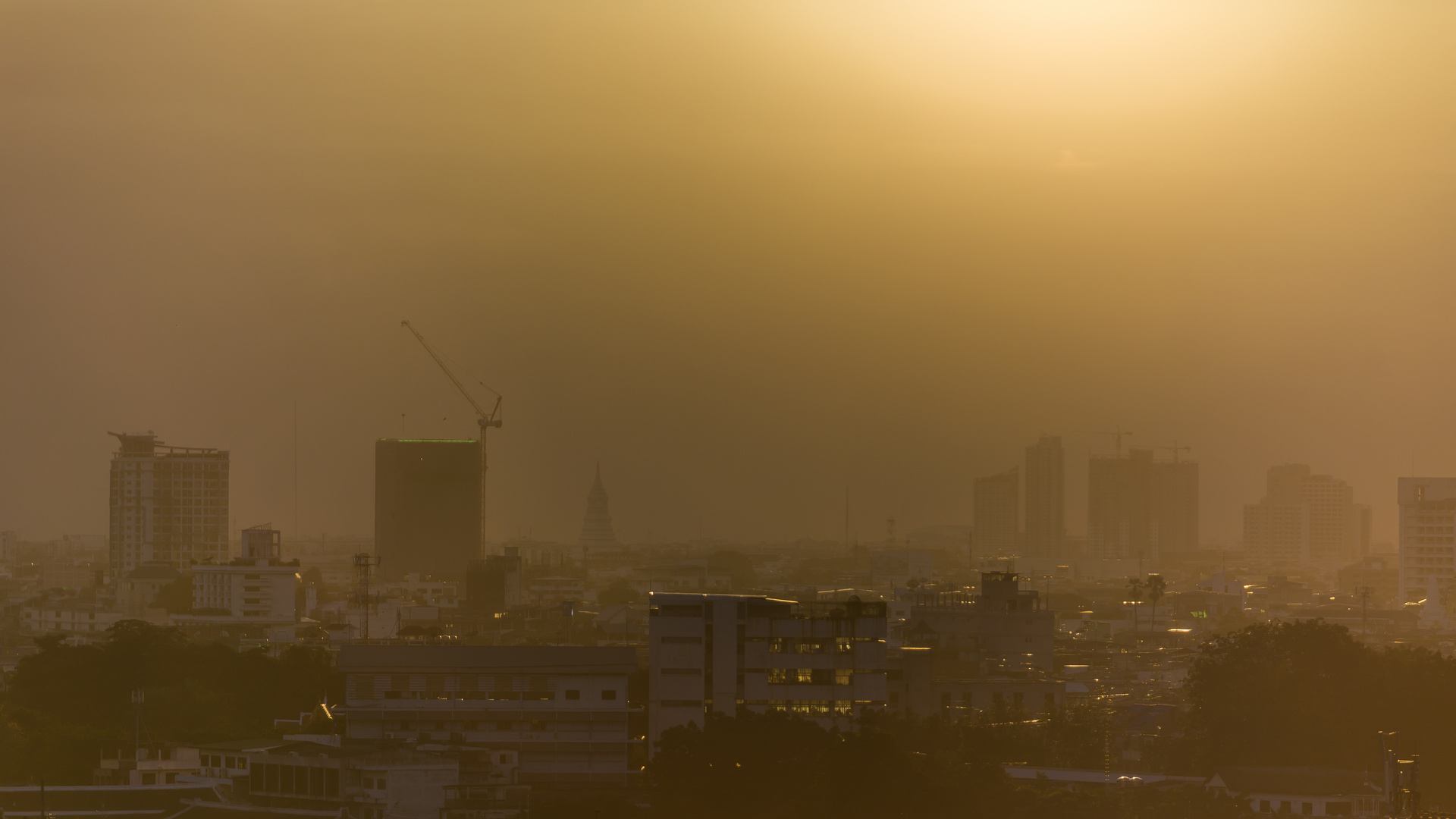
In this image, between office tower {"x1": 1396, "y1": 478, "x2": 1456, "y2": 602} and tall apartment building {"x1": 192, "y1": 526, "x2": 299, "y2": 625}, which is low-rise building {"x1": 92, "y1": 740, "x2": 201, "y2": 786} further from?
office tower {"x1": 1396, "y1": 478, "x2": 1456, "y2": 602}

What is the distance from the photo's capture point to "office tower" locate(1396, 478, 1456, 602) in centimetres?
10550

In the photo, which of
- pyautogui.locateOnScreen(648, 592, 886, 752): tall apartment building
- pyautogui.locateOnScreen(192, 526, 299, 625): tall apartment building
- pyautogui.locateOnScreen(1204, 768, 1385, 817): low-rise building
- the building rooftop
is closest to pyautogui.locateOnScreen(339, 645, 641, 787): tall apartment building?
the building rooftop

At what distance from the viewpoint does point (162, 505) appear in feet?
422

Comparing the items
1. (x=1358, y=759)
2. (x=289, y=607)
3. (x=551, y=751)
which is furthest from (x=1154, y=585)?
(x=551, y=751)

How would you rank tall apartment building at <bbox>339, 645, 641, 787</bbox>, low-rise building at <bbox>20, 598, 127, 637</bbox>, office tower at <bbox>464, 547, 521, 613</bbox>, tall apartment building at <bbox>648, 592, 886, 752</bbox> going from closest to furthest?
tall apartment building at <bbox>339, 645, 641, 787</bbox> < tall apartment building at <bbox>648, 592, 886, 752</bbox> < low-rise building at <bbox>20, 598, 127, 637</bbox> < office tower at <bbox>464, 547, 521, 613</bbox>

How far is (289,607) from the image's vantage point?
8756 centimetres

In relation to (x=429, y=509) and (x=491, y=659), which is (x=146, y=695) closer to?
(x=491, y=659)

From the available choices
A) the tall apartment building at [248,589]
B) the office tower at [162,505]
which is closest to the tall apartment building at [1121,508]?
the office tower at [162,505]

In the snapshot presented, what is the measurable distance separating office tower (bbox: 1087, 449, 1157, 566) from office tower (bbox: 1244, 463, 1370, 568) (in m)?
12.8

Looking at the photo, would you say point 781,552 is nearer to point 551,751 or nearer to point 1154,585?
point 1154,585

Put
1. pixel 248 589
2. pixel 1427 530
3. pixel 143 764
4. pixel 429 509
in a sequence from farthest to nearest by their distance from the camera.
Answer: pixel 429 509 → pixel 1427 530 → pixel 248 589 → pixel 143 764

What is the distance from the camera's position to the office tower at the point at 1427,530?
106m

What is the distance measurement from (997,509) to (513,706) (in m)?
167

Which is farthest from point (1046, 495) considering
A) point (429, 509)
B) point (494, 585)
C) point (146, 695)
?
point (146, 695)
